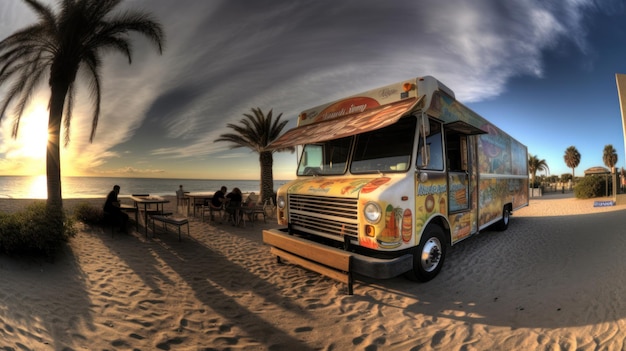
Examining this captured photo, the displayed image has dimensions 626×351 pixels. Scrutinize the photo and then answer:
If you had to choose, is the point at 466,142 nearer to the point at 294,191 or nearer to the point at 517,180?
the point at 294,191

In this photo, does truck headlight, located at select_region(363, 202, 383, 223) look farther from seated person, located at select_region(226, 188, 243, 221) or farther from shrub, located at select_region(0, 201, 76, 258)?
seated person, located at select_region(226, 188, 243, 221)

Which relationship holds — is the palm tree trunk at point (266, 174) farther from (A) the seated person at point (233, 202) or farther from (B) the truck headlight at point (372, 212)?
(B) the truck headlight at point (372, 212)

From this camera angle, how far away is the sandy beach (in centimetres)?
308

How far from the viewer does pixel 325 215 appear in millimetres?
4488

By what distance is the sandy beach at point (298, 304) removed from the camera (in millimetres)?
3082

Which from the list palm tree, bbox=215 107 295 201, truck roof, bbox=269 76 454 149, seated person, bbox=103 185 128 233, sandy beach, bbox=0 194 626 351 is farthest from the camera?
palm tree, bbox=215 107 295 201

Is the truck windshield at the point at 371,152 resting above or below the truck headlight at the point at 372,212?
above

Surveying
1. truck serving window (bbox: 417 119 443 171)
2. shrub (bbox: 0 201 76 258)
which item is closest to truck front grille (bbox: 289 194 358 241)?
truck serving window (bbox: 417 119 443 171)

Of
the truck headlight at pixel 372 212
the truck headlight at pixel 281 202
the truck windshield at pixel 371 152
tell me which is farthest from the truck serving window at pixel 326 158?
the truck headlight at pixel 372 212

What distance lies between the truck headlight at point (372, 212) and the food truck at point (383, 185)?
0.05ft

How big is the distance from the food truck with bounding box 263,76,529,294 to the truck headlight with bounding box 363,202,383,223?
0.01 m

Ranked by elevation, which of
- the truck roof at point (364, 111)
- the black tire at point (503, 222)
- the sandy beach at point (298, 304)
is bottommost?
the sandy beach at point (298, 304)

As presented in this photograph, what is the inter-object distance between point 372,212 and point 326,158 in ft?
6.08

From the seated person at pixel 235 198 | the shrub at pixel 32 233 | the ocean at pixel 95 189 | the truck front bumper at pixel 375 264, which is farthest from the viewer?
the ocean at pixel 95 189
